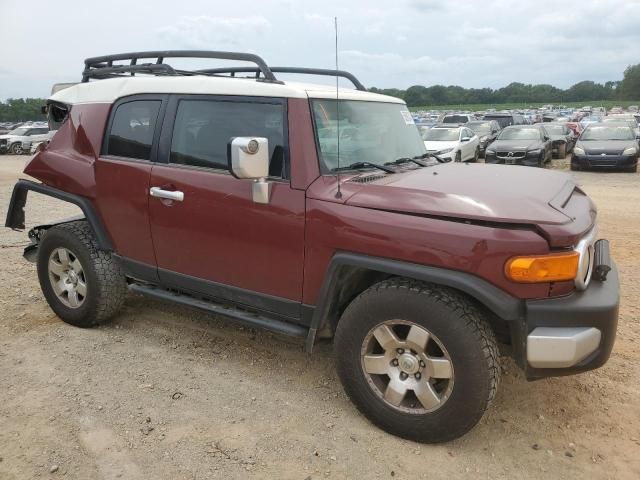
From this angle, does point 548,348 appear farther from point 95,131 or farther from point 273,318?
point 95,131

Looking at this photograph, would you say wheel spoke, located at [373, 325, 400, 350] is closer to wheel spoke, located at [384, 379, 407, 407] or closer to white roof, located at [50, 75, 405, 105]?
wheel spoke, located at [384, 379, 407, 407]

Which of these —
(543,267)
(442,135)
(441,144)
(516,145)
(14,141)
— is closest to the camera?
(543,267)

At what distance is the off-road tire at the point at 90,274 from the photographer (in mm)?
3928

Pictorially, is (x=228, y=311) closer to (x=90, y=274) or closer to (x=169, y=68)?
(x=90, y=274)

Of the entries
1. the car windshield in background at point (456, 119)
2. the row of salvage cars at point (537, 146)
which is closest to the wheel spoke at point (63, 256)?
A: the row of salvage cars at point (537, 146)

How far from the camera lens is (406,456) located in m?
2.68

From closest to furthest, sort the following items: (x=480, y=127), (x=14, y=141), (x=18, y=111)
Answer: (x=480, y=127), (x=14, y=141), (x=18, y=111)

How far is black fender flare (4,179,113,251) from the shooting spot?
389 centimetres

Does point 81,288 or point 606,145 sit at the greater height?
point 81,288

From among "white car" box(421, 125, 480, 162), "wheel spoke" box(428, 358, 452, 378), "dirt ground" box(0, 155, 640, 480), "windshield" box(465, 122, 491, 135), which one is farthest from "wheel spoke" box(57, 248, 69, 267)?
"windshield" box(465, 122, 491, 135)

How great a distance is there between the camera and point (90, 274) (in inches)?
155

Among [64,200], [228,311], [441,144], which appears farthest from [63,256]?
[441,144]

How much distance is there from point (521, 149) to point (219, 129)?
530 inches

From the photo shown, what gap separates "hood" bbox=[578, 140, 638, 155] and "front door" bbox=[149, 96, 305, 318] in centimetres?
1437
